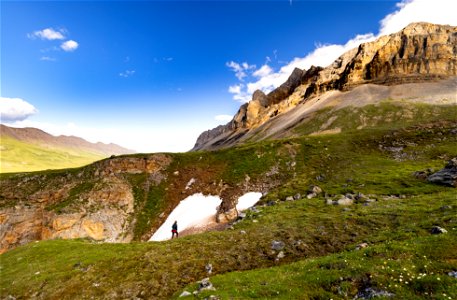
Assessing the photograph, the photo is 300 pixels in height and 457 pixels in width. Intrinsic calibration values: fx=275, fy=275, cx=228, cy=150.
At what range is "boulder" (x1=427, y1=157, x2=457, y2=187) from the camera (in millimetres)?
38059

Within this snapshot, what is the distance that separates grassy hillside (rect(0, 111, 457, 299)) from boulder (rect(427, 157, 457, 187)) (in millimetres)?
1674

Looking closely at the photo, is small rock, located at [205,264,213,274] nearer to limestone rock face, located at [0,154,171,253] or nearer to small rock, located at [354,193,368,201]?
small rock, located at [354,193,368,201]

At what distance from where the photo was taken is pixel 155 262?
2647cm

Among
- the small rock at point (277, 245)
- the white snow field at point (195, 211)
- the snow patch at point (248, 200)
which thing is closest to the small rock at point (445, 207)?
the small rock at point (277, 245)

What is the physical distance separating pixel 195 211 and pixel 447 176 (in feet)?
143

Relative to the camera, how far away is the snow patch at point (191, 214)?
53750 millimetres

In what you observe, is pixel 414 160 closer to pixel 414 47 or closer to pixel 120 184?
pixel 120 184

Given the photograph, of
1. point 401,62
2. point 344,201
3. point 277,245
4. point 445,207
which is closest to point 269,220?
point 277,245

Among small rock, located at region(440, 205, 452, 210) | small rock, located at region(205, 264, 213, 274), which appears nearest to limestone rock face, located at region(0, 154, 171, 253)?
small rock, located at region(205, 264, 213, 274)

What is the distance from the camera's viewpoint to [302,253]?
→ 25.5 m

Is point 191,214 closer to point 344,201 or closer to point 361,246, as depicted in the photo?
point 344,201

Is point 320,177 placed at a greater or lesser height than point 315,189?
greater

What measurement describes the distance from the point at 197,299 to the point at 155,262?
919 centimetres

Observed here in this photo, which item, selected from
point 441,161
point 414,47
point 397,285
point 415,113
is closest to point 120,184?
point 397,285
